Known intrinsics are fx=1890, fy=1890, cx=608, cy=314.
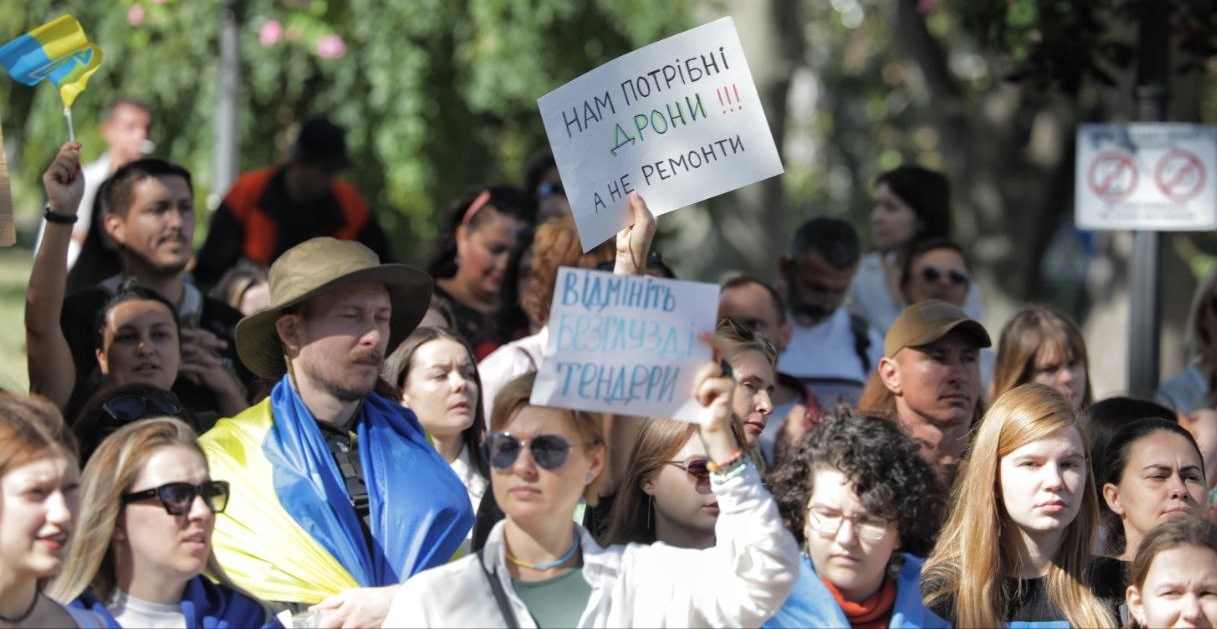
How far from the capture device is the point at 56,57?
6102mm

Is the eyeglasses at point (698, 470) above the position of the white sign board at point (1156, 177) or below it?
below

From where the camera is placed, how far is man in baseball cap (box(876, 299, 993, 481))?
244 inches

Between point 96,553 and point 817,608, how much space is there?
5.77 feet

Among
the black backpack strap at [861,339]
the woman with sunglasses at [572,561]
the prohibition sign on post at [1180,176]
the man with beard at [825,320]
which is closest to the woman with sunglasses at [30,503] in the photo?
the woman with sunglasses at [572,561]

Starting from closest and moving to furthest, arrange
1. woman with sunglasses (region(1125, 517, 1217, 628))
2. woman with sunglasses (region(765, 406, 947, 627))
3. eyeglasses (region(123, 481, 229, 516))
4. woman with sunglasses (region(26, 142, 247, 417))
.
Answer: eyeglasses (region(123, 481, 229, 516)), woman with sunglasses (region(1125, 517, 1217, 628)), woman with sunglasses (region(765, 406, 947, 627)), woman with sunglasses (region(26, 142, 247, 417))

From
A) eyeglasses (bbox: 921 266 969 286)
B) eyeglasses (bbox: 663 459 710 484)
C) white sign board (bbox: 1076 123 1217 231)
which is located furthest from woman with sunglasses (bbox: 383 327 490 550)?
white sign board (bbox: 1076 123 1217 231)

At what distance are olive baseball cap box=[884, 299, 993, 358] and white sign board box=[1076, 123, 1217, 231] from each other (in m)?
2.86

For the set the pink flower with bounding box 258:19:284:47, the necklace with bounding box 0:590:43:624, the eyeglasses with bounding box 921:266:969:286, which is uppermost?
the pink flower with bounding box 258:19:284:47

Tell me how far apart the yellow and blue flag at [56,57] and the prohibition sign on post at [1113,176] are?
4.89 metres

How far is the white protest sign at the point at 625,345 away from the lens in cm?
385

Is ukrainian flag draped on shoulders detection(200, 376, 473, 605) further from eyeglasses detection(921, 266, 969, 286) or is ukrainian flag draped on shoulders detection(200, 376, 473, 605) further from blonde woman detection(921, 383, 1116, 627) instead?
eyeglasses detection(921, 266, 969, 286)

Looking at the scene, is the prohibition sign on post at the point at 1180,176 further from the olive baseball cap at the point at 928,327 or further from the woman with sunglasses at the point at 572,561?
the woman with sunglasses at the point at 572,561

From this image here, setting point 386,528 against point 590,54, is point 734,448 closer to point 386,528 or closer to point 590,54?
point 386,528

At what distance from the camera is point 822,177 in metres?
33.9
